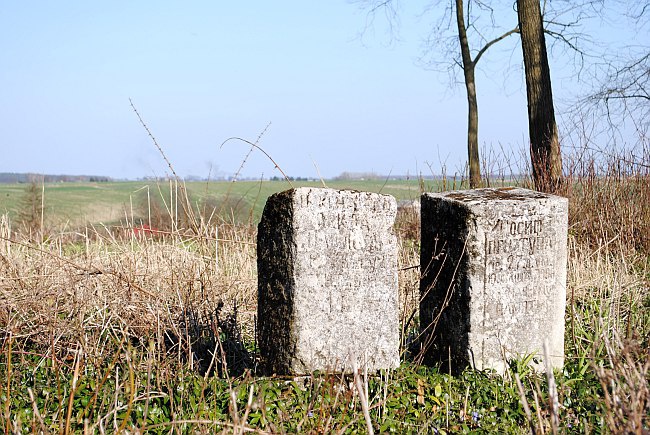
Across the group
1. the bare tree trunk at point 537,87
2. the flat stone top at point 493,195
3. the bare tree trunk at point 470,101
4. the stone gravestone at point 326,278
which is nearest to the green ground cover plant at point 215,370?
the stone gravestone at point 326,278

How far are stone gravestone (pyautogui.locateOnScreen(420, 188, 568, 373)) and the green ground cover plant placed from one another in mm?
198

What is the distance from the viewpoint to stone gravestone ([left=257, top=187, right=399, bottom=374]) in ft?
11.7

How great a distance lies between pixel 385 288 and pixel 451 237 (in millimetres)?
663

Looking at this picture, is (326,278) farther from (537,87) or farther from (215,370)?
(537,87)

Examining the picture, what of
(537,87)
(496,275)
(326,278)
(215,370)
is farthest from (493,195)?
(537,87)

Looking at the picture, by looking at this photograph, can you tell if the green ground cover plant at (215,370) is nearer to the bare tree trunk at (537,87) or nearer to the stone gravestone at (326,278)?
the stone gravestone at (326,278)

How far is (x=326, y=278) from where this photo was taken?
3.61 metres

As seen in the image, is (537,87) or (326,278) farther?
(537,87)

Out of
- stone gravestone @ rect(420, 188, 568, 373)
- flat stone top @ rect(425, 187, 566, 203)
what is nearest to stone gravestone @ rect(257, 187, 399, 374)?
stone gravestone @ rect(420, 188, 568, 373)

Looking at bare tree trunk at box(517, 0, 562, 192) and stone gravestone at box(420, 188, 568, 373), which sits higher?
bare tree trunk at box(517, 0, 562, 192)

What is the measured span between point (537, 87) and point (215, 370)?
6.98 meters

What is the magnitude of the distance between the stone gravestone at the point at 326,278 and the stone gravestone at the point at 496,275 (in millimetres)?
538

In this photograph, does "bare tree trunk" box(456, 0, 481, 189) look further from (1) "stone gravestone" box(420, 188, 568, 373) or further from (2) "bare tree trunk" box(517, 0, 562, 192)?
(1) "stone gravestone" box(420, 188, 568, 373)

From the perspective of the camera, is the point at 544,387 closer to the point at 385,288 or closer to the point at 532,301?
the point at 532,301
